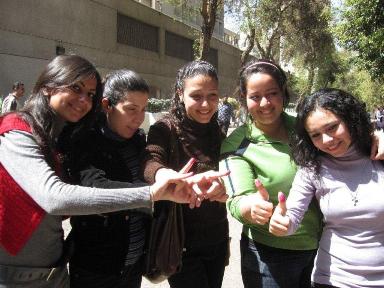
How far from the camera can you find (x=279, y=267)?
89.3 inches

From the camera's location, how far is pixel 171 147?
2365 millimetres

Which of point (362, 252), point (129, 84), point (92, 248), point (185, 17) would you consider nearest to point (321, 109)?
point (362, 252)

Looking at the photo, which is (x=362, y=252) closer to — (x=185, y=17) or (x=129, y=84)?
(x=129, y=84)

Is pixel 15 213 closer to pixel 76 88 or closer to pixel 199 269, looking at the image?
pixel 76 88


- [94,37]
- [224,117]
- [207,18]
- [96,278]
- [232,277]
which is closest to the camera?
[96,278]

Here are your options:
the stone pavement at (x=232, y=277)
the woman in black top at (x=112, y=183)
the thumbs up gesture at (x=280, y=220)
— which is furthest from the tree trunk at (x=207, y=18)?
the thumbs up gesture at (x=280, y=220)

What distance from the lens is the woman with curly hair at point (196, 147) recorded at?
7.88 feet

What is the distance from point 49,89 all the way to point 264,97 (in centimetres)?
109

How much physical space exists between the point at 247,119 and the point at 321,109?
49 centimetres

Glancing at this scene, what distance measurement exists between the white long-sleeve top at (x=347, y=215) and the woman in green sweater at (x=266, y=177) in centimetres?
11

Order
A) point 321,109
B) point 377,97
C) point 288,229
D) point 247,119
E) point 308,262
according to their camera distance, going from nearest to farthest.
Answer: point 288,229 < point 321,109 < point 308,262 < point 247,119 < point 377,97

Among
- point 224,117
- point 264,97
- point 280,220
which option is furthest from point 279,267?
point 224,117

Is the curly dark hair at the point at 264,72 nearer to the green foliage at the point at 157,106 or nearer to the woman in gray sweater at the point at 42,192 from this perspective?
the woman in gray sweater at the point at 42,192

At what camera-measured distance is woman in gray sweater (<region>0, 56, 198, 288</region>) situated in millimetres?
1746
